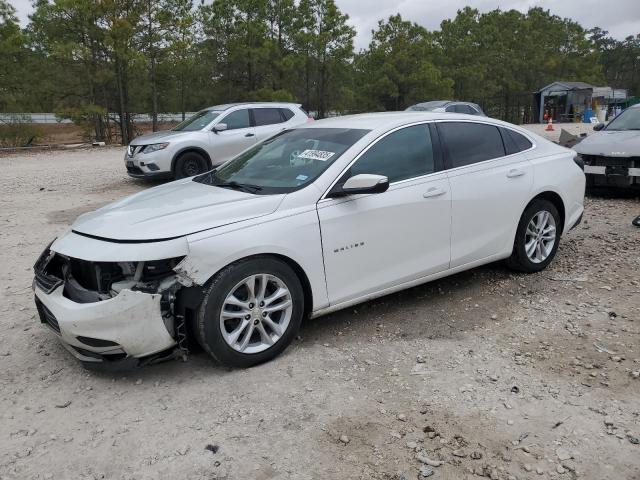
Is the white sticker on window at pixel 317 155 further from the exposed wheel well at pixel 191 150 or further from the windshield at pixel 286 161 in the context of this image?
the exposed wheel well at pixel 191 150

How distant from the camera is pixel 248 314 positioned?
3418 mm

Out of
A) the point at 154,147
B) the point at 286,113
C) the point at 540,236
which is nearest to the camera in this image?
the point at 540,236

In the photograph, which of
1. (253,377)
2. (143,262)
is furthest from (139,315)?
(253,377)

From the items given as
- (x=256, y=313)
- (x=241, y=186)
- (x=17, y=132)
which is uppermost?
(x=17, y=132)

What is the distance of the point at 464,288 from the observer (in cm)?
489

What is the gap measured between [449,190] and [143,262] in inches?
93.5

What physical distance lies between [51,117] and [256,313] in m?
26.8

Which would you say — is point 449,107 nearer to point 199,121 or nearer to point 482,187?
point 199,121

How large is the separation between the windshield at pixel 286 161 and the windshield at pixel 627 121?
689 centimetres

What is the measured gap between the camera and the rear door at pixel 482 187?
14.4 ft

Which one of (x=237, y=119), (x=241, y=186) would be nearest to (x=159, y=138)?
(x=237, y=119)

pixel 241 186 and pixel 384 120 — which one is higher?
pixel 384 120

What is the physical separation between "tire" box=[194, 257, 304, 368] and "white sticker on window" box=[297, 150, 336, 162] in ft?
3.06

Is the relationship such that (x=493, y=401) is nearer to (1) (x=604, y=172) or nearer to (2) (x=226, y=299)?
(2) (x=226, y=299)
